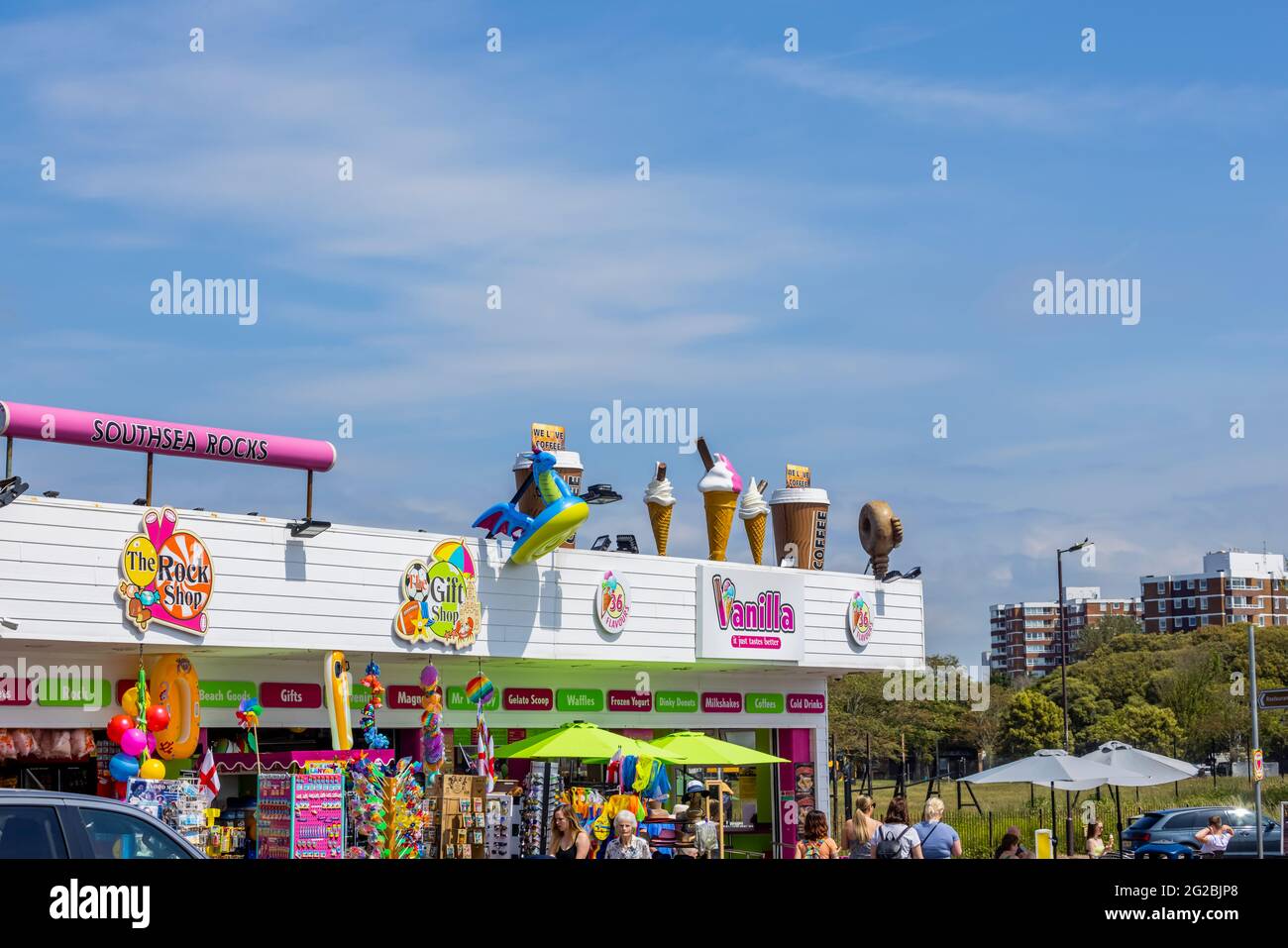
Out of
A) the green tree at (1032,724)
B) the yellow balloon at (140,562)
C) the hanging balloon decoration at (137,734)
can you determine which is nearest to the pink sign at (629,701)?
the hanging balloon decoration at (137,734)

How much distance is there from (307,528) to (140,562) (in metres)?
2.58

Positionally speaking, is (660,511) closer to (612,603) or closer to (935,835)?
(612,603)

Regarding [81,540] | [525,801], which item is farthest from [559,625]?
[81,540]

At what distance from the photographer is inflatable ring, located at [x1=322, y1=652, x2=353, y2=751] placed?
70.2 feet

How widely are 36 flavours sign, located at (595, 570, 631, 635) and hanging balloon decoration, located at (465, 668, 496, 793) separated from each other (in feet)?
7.46

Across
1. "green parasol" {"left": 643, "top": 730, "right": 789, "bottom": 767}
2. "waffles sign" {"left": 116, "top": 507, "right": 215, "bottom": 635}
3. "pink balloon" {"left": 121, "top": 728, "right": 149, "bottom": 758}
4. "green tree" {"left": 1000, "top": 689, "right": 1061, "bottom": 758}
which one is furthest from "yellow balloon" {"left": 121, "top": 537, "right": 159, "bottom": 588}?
"green tree" {"left": 1000, "top": 689, "right": 1061, "bottom": 758}

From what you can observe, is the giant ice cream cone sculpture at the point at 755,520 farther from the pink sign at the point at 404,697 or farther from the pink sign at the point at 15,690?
the pink sign at the point at 15,690

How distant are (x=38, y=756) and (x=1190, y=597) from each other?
489ft

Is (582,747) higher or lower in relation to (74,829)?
lower

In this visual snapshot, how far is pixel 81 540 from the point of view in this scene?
19.1 m

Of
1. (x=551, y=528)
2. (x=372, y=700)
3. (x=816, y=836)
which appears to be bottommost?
(x=816, y=836)

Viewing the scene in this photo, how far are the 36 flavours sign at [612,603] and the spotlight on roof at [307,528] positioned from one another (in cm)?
560

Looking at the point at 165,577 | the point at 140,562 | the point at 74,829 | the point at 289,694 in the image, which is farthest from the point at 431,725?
the point at 74,829

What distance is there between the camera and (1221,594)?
152500mm
